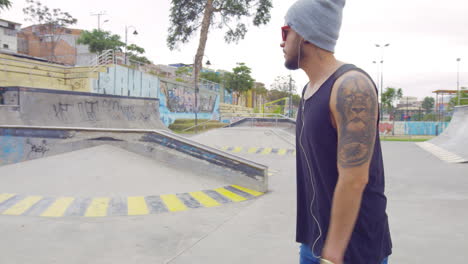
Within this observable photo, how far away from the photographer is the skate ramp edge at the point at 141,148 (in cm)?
791

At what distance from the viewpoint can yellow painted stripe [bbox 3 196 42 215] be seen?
5484mm

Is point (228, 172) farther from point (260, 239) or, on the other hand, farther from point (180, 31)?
point (180, 31)

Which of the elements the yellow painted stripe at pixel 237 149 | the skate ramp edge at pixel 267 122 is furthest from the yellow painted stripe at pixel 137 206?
the skate ramp edge at pixel 267 122

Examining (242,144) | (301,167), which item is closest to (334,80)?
(301,167)

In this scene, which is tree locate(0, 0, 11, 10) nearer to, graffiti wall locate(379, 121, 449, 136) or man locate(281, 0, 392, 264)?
man locate(281, 0, 392, 264)

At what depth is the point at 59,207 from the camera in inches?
226

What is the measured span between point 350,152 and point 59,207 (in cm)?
572

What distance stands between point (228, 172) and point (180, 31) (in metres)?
27.5

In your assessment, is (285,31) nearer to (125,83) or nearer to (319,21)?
(319,21)

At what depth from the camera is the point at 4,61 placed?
16578 millimetres

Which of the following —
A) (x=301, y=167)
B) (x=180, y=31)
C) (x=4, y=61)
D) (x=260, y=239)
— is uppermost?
(x=180, y=31)

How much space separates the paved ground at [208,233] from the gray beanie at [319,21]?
305 cm

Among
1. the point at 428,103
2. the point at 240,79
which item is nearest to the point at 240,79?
the point at 240,79

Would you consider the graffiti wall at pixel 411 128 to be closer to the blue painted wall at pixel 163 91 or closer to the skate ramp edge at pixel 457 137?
the skate ramp edge at pixel 457 137
